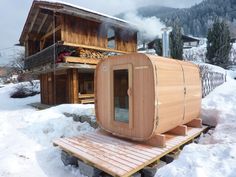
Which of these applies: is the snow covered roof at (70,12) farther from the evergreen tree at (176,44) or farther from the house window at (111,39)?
the evergreen tree at (176,44)

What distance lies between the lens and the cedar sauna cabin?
1066 cm

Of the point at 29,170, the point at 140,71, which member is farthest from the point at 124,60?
the point at 29,170

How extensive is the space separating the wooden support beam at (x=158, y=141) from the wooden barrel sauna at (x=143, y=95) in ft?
0.38

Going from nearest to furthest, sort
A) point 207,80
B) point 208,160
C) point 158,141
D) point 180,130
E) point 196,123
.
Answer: point 208,160
point 158,141
point 180,130
point 196,123
point 207,80

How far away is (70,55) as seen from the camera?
36.3 feet

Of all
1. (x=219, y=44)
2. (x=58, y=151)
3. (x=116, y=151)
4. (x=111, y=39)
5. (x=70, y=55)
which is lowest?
(x=58, y=151)

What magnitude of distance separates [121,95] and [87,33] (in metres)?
7.35

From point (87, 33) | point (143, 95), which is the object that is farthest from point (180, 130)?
point (87, 33)

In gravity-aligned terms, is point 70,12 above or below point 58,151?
above

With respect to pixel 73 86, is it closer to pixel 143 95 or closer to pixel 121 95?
pixel 121 95

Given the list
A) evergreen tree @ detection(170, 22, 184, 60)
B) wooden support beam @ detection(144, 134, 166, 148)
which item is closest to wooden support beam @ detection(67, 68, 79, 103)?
wooden support beam @ detection(144, 134, 166, 148)

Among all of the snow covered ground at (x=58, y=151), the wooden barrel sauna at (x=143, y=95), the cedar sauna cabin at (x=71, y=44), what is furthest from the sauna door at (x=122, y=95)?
the cedar sauna cabin at (x=71, y=44)

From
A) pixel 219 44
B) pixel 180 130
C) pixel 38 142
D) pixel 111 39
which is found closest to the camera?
pixel 180 130

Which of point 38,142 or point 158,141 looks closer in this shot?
point 158,141
